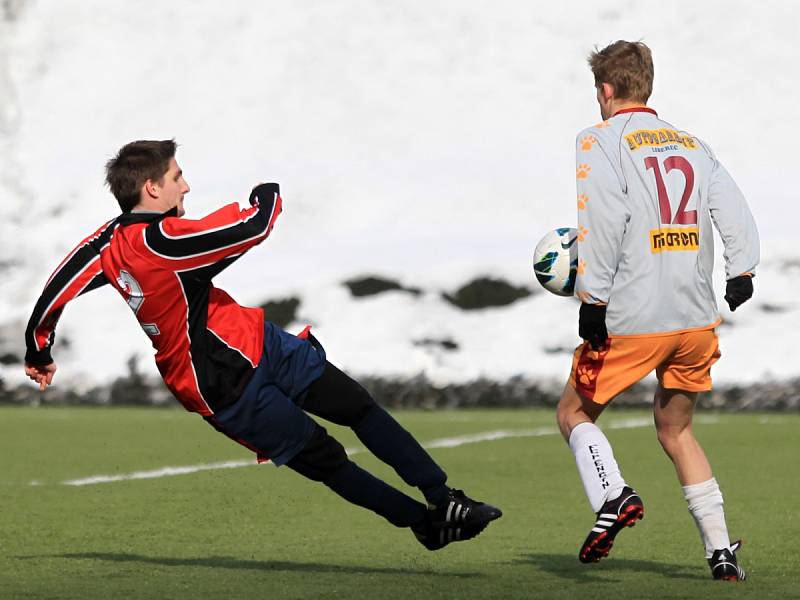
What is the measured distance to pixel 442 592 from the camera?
223 inches

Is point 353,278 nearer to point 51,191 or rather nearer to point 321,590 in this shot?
point 51,191

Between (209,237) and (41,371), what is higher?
(209,237)

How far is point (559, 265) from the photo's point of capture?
6152 millimetres

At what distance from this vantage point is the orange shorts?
5.93 meters

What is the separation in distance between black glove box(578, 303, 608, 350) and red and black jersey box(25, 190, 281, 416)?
3.54ft

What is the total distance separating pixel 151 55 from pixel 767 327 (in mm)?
9050

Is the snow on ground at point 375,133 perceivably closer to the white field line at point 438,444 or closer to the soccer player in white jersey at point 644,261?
the white field line at point 438,444

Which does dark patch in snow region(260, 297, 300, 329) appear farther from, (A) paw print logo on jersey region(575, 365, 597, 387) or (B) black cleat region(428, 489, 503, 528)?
(A) paw print logo on jersey region(575, 365, 597, 387)

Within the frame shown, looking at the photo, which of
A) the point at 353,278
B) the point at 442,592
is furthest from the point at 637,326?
the point at 353,278

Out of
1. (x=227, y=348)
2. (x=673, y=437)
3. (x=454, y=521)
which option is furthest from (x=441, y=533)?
(x=227, y=348)

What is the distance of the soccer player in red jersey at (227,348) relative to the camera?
6000mm

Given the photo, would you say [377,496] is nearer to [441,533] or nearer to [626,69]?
[441,533]

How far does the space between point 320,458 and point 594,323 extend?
1059 mm

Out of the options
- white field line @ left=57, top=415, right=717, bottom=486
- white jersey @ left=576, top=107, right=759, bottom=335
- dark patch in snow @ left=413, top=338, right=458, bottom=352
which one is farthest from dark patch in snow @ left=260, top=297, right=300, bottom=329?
white jersey @ left=576, top=107, right=759, bottom=335
